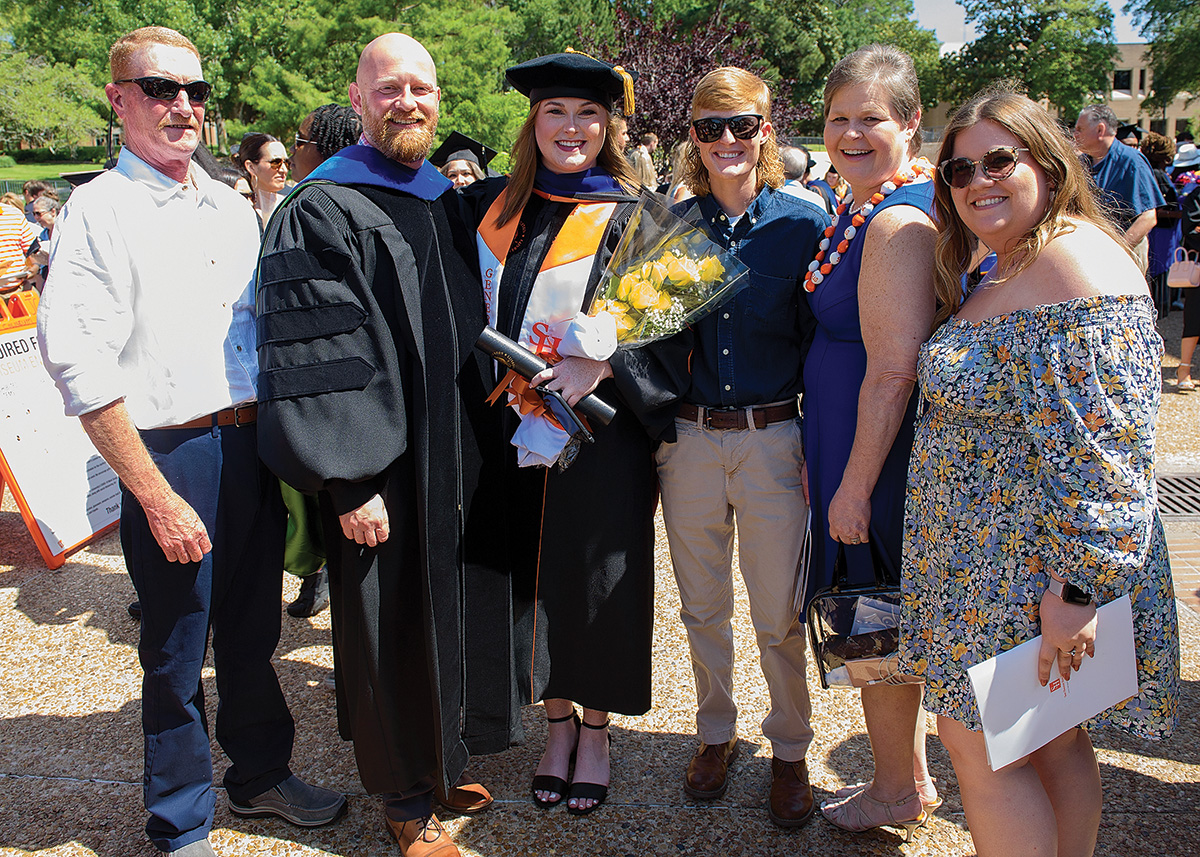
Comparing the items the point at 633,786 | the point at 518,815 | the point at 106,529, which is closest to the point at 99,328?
the point at 518,815

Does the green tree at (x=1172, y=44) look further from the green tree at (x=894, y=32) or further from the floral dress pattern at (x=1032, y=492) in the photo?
the floral dress pattern at (x=1032, y=492)

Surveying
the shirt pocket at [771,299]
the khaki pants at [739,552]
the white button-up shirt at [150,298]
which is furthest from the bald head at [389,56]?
the khaki pants at [739,552]

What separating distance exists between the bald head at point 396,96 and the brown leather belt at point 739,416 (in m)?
1.15

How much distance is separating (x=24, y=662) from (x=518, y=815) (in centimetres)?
247

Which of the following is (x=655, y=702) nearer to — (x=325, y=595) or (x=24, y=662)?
(x=325, y=595)

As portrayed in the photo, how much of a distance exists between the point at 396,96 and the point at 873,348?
5.02ft

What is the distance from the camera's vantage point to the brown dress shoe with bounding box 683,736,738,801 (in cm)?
266

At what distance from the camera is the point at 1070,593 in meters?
1.73

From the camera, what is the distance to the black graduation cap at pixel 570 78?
247cm

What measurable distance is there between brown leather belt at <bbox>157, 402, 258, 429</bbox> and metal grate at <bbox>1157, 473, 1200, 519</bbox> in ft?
14.9

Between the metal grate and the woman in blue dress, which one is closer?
the woman in blue dress

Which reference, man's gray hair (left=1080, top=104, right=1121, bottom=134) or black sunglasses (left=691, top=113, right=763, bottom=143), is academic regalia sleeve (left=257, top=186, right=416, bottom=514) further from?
man's gray hair (left=1080, top=104, right=1121, bottom=134)

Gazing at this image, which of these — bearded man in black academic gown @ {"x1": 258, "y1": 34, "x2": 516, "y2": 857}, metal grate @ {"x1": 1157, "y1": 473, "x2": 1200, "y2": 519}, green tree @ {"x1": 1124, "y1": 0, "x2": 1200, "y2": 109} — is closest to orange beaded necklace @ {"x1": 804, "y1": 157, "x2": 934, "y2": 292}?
bearded man in black academic gown @ {"x1": 258, "y1": 34, "x2": 516, "y2": 857}

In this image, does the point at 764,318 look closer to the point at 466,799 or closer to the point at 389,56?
the point at 389,56
